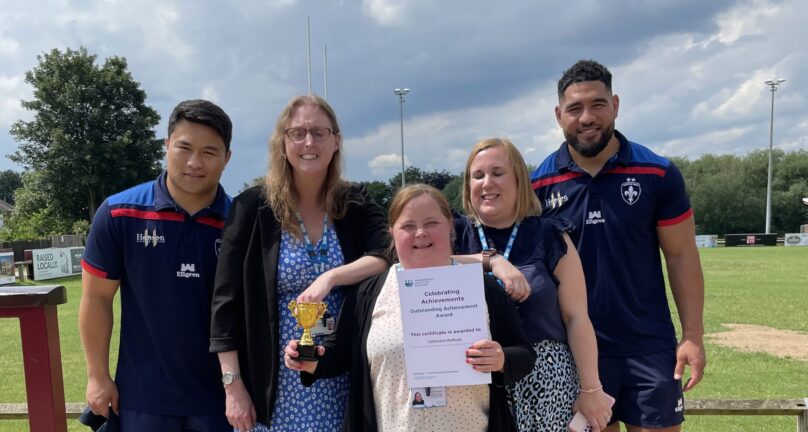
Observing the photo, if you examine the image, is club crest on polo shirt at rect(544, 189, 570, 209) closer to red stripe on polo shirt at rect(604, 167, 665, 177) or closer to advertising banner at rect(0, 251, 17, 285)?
red stripe on polo shirt at rect(604, 167, 665, 177)

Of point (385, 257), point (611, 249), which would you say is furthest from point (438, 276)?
point (611, 249)

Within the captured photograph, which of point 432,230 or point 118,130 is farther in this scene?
point 118,130

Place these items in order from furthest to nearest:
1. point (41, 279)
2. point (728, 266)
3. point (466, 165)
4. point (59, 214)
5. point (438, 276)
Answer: point (59, 214) < point (728, 266) < point (41, 279) < point (466, 165) < point (438, 276)

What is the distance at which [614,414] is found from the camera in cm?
357

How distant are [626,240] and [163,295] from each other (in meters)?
2.67

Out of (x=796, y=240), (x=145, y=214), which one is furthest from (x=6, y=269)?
A: (x=796, y=240)

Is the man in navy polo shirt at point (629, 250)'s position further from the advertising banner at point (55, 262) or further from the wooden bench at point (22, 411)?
the advertising banner at point (55, 262)

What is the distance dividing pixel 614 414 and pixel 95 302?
311 centimetres

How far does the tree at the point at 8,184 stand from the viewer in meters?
113

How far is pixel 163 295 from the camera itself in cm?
310

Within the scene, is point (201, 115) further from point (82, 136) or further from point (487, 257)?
point (82, 136)

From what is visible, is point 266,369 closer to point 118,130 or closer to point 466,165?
point 466,165

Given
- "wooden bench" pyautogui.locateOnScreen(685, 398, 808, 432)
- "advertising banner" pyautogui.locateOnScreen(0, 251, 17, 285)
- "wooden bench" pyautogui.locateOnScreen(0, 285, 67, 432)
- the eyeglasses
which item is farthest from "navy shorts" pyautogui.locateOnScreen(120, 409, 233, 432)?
"advertising banner" pyautogui.locateOnScreen(0, 251, 17, 285)

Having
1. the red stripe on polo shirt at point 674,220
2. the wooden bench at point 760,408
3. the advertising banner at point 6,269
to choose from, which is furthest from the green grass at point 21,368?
the advertising banner at point 6,269
